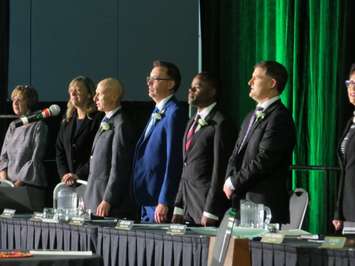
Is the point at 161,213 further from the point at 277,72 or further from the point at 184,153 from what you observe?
the point at 277,72

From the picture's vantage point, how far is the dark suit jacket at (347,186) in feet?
16.7

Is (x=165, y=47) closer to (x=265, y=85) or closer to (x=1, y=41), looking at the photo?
(x=1, y=41)

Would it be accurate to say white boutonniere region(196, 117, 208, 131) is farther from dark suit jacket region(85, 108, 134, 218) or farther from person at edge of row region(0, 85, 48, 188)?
person at edge of row region(0, 85, 48, 188)

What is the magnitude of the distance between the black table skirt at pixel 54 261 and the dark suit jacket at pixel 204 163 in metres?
1.63

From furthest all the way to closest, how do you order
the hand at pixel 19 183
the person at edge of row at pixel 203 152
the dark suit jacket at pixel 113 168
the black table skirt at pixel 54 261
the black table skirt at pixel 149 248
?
the hand at pixel 19 183 → the dark suit jacket at pixel 113 168 → the person at edge of row at pixel 203 152 → the black table skirt at pixel 149 248 → the black table skirt at pixel 54 261

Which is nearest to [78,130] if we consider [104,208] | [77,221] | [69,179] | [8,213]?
[69,179]

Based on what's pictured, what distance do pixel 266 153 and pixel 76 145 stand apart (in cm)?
232

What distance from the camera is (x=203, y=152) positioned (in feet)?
19.2

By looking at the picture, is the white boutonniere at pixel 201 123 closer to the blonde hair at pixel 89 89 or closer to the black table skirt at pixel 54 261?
the blonde hair at pixel 89 89

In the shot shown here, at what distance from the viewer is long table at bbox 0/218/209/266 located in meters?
→ 4.54

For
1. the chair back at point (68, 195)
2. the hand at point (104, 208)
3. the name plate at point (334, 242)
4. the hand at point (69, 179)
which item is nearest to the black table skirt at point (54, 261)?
the name plate at point (334, 242)

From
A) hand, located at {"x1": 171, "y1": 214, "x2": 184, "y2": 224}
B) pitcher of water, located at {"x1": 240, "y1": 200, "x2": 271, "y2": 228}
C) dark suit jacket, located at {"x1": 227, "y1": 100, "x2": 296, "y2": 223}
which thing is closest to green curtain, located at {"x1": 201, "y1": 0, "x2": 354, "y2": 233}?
hand, located at {"x1": 171, "y1": 214, "x2": 184, "y2": 224}

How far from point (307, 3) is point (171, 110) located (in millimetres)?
1929

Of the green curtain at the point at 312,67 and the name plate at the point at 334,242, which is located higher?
the green curtain at the point at 312,67
